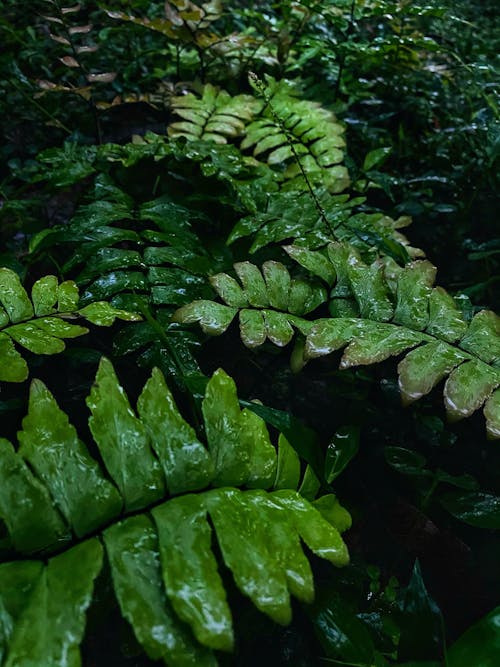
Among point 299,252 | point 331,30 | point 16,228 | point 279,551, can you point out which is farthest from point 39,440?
point 331,30

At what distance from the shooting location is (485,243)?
200cm

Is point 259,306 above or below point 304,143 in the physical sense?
below

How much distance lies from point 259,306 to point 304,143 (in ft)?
3.81

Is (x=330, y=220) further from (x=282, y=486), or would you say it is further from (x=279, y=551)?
(x=279, y=551)

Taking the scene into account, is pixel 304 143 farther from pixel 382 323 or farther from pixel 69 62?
pixel 382 323

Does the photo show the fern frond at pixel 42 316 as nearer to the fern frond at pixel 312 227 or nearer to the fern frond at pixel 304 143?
the fern frond at pixel 312 227

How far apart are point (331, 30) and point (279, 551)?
10.9 ft

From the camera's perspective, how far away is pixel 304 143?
2232 mm

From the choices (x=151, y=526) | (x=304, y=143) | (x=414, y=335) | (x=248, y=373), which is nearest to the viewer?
(x=151, y=526)

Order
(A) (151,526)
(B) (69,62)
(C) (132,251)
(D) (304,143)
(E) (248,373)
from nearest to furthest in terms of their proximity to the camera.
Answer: (A) (151,526), (C) (132,251), (E) (248,373), (B) (69,62), (D) (304,143)

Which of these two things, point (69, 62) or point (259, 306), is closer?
point (259, 306)

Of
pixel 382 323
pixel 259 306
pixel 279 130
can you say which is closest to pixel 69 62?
pixel 279 130

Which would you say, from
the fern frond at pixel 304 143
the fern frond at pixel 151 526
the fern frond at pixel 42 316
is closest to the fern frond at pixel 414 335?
the fern frond at pixel 151 526

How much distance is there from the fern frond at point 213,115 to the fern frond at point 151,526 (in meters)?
→ 1.49
